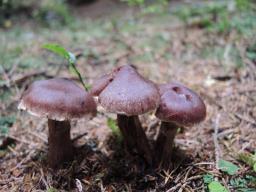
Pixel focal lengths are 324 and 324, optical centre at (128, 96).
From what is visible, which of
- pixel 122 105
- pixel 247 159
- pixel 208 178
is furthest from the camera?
pixel 247 159

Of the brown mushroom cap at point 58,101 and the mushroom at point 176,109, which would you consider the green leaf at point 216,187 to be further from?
the brown mushroom cap at point 58,101

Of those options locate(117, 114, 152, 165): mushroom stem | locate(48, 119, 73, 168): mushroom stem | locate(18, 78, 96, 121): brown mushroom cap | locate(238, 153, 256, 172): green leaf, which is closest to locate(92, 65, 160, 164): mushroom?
locate(117, 114, 152, 165): mushroom stem

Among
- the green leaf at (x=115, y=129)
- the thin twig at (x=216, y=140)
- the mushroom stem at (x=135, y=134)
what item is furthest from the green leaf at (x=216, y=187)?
the green leaf at (x=115, y=129)

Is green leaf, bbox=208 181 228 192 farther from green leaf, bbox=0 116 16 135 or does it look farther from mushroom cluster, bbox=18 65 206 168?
green leaf, bbox=0 116 16 135

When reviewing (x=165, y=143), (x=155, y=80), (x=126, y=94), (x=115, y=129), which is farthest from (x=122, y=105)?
(x=155, y=80)

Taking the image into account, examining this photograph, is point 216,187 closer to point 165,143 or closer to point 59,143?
point 165,143

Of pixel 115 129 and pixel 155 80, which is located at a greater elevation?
pixel 115 129

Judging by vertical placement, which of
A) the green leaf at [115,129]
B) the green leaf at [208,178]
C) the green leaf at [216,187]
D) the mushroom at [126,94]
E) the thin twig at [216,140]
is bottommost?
the thin twig at [216,140]
